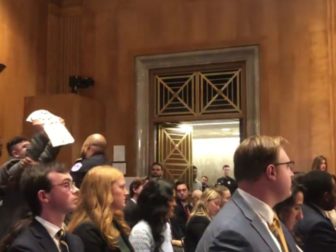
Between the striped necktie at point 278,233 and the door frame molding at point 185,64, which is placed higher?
the door frame molding at point 185,64

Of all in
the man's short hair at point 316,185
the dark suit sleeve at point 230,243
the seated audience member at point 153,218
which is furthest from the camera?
the seated audience member at point 153,218

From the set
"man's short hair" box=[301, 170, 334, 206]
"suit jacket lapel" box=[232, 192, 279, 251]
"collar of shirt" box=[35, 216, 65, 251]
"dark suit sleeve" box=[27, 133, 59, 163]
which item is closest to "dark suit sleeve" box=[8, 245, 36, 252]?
"collar of shirt" box=[35, 216, 65, 251]

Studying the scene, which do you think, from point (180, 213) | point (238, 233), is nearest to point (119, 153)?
point (180, 213)

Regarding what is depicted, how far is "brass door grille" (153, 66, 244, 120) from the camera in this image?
962 cm

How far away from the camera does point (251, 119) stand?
9359 mm

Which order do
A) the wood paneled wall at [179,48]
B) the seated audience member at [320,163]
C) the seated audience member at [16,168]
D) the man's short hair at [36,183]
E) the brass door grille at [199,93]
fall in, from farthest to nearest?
the brass door grille at [199,93], the wood paneled wall at [179,48], the seated audience member at [320,163], the seated audience member at [16,168], the man's short hair at [36,183]

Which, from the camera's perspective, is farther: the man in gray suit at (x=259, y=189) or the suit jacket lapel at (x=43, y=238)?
the suit jacket lapel at (x=43, y=238)

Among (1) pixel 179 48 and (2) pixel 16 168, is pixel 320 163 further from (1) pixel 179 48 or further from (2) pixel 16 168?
(2) pixel 16 168

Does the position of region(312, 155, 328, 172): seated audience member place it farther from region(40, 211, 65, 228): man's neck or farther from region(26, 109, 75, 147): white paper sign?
region(40, 211, 65, 228): man's neck

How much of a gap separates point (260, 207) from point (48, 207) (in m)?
1.20

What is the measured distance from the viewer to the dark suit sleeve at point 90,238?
3.29m

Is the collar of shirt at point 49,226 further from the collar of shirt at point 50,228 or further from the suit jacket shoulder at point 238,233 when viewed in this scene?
the suit jacket shoulder at point 238,233

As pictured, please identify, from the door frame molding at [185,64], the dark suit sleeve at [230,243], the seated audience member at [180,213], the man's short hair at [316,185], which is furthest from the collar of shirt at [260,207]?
the door frame molding at [185,64]

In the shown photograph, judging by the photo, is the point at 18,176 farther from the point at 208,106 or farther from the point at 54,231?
the point at 208,106
